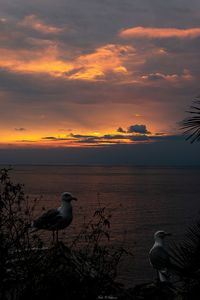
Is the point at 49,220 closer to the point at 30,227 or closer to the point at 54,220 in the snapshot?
the point at 54,220

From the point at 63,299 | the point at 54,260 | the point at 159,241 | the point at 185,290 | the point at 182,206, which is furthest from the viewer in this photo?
the point at 182,206

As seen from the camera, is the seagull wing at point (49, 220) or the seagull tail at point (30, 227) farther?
the seagull wing at point (49, 220)

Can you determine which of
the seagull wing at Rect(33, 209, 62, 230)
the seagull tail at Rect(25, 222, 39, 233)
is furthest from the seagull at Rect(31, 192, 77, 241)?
the seagull tail at Rect(25, 222, 39, 233)

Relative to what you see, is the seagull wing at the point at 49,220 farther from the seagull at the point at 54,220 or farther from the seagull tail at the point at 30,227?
the seagull tail at the point at 30,227

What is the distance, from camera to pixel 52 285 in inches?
249

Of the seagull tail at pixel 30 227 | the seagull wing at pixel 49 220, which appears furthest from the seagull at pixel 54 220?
the seagull tail at pixel 30 227

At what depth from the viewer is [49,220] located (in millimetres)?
10977

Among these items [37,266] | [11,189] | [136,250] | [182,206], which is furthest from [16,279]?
[182,206]

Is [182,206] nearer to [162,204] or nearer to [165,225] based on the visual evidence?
[162,204]

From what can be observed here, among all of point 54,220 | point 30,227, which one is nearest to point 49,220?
point 54,220

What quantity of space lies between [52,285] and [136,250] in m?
49.0

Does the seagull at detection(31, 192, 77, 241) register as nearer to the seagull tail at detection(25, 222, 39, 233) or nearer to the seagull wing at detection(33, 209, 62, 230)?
the seagull wing at detection(33, 209, 62, 230)

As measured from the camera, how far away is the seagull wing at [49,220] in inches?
425

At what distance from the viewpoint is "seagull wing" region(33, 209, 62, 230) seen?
1080cm
